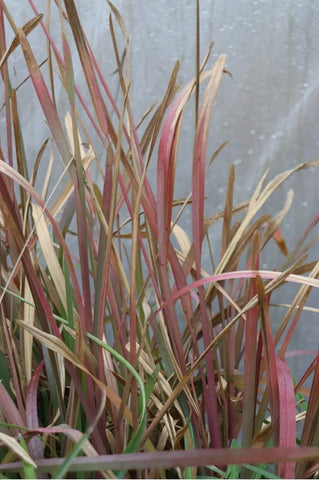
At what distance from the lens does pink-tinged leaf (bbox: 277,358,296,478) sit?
0.34 m

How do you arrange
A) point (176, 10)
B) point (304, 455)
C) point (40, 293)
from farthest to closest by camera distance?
point (176, 10) → point (40, 293) → point (304, 455)

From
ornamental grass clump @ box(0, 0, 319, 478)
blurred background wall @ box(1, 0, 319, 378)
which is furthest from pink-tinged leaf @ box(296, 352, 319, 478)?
blurred background wall @ box(1, 0, 319, 378)

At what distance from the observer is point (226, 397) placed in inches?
17.8

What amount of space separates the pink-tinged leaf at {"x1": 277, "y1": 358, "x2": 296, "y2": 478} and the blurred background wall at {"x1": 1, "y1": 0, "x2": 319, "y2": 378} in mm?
487

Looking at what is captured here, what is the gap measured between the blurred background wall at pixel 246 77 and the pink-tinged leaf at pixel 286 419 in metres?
0.49

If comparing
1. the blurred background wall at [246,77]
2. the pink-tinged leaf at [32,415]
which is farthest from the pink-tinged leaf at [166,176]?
the blurred background wall at [246,77]

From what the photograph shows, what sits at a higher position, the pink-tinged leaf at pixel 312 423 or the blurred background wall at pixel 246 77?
the blurred background wall at pixel 246 77

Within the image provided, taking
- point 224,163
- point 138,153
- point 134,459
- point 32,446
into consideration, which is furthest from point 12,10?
point 134,459

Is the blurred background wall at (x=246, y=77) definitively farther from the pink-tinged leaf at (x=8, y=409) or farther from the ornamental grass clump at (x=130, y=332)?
the pink-tinged leaf at (x=8, y=409)

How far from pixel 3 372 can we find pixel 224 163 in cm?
49

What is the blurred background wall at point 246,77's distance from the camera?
0.82 metres

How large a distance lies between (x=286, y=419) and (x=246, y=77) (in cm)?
58

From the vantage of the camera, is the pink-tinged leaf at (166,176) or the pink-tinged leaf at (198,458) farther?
the pink-tinged leaf at (166,176)

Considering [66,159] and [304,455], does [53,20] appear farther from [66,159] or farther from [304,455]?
[304,455]
